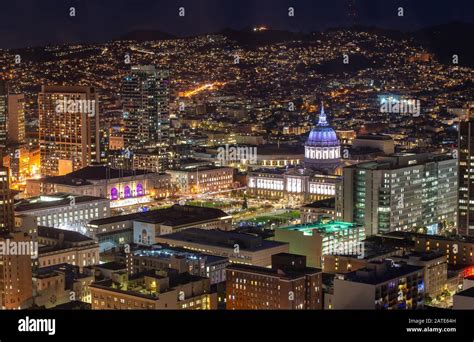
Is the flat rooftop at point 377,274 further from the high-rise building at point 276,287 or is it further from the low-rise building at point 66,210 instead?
the low-rise building at point 66,210

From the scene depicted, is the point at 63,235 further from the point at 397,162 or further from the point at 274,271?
the point at 397,162


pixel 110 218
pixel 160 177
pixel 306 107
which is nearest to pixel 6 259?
pixel 110 218

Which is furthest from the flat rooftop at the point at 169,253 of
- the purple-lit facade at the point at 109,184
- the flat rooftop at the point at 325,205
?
the purple-lit facade at the point at 109,184

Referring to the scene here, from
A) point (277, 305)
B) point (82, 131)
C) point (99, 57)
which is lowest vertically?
point (277, 305)

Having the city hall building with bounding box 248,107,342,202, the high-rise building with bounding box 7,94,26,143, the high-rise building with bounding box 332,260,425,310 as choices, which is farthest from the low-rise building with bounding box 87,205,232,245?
the high-rise building with bounding box 7,94,26,143

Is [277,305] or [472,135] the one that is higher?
[472,135]

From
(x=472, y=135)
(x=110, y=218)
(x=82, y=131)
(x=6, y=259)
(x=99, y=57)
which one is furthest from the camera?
(x=99, y=57)

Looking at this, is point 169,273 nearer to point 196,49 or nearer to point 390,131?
point 390,131
